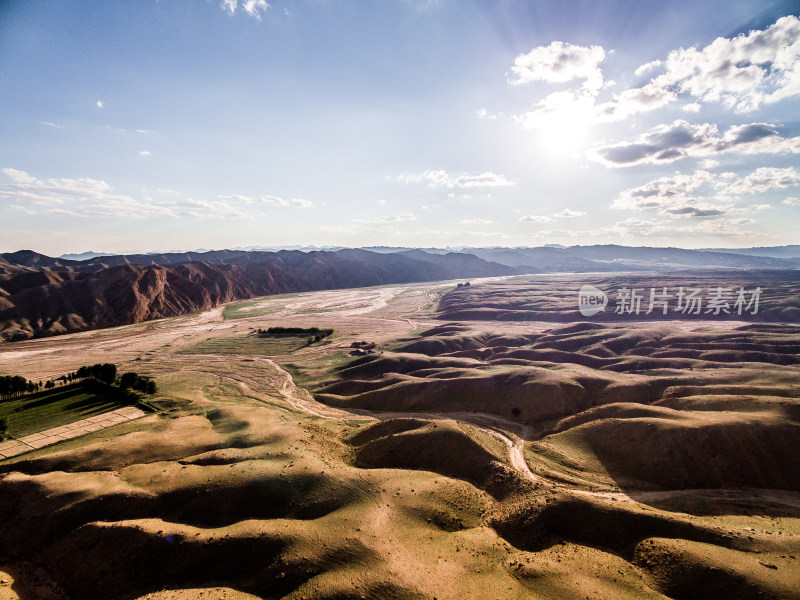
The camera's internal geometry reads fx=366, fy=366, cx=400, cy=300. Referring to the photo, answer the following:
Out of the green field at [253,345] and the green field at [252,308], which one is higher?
the green field at [252,308]

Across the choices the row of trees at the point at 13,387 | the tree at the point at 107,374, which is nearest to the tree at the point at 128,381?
the tree at the point at 107,374

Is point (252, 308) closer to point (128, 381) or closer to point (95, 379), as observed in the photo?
point (95, 379)

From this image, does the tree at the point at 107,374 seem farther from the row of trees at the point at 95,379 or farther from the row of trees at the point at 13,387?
the row of trees at the point at 13,387

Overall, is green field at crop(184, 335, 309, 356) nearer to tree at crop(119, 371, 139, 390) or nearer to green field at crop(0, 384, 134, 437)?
tree at crop(119, 371, 139, 390)

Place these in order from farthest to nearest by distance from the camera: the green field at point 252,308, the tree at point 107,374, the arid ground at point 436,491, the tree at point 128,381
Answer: the green field at point 252,308 < the tree at point 107,374 < the tree at point 128,381 < the arid ground at point 436,491

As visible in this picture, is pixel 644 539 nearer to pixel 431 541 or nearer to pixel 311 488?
pixel 431 541

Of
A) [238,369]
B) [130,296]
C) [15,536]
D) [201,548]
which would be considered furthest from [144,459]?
[130,296]
